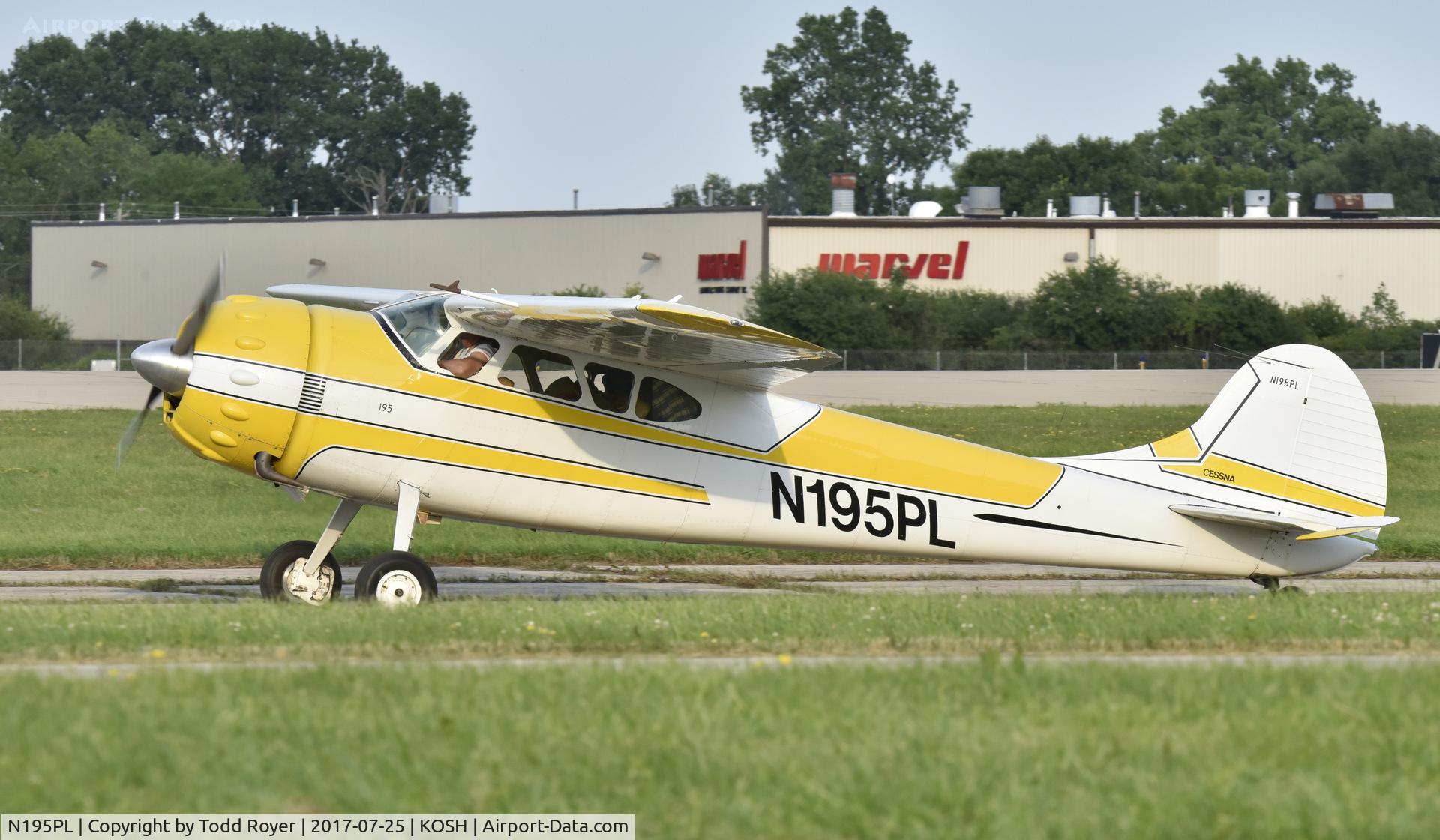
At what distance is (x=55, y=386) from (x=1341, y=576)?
1202 inches

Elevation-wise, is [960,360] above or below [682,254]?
below

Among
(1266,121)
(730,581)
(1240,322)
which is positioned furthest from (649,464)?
(1266,121)

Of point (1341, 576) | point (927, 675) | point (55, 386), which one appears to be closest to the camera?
point (927, 675)

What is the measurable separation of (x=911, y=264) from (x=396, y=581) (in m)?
55.3

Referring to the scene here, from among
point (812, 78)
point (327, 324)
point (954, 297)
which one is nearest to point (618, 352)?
point (327, 324)

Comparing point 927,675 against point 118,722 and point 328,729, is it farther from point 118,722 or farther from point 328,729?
point 118,722

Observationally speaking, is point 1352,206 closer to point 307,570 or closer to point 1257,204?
point 1257,204

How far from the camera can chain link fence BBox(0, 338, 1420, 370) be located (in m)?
46.7

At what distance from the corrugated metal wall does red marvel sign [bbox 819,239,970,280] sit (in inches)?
192

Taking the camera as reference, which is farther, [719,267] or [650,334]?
[719,267]

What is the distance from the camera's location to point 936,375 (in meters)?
39.3

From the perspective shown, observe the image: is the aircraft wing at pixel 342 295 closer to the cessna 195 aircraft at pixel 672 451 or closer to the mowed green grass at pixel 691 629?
the cessna 195 aircraft at pixel 672 451

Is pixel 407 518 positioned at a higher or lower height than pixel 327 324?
lower

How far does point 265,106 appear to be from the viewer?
12088 cm
